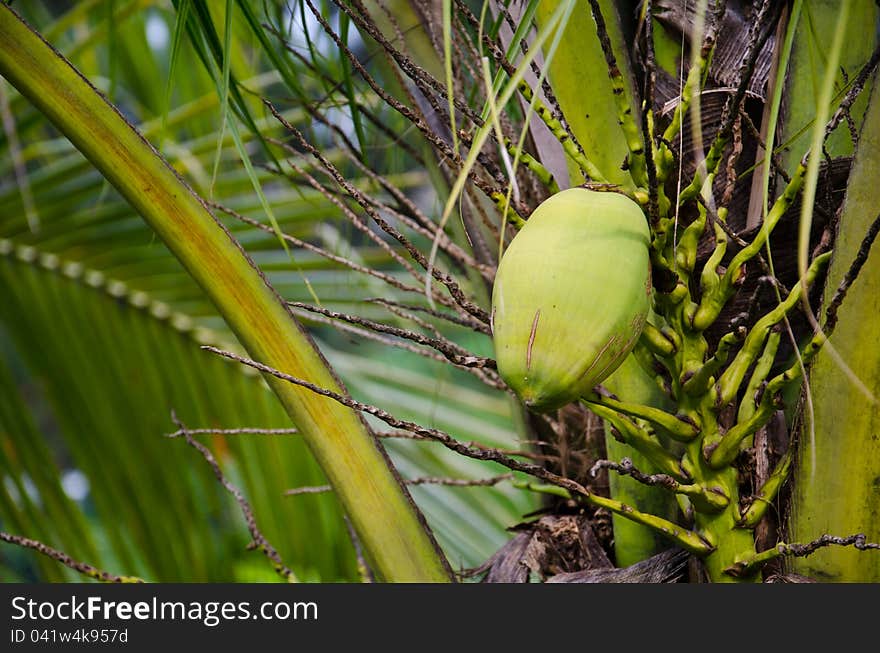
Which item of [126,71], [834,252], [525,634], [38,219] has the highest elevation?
[126,71]

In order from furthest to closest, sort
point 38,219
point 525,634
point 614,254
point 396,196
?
point 38,219
point 396,196
point 525,634
point 614,254

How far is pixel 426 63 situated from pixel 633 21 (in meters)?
0.29

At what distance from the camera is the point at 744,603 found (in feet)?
1.76

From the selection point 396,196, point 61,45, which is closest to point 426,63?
point 396,196

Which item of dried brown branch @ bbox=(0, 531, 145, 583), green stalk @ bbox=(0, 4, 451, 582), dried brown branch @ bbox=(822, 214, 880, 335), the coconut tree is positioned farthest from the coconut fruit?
dried brown branch @ bbox=(0, 531, 145, 583)

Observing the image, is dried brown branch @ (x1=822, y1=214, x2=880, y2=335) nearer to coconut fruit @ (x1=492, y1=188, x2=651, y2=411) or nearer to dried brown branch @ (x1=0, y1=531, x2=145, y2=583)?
coconut fruit @ (x1=492, y1=188, x2=651, y2=411)

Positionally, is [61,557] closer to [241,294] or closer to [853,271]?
[241,294]

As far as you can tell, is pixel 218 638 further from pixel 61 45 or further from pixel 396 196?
pixel 61 45

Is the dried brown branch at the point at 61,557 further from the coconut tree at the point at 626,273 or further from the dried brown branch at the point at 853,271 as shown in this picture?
the dried brown branch at the point at 853,271

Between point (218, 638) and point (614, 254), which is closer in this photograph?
point (614, 254)

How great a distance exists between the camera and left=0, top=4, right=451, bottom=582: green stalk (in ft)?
2.06

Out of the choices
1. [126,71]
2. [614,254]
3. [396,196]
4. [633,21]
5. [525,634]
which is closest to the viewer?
[614,254]

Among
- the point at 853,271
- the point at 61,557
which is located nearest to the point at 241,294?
the point at 61,557

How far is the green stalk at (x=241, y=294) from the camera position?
626 mm
